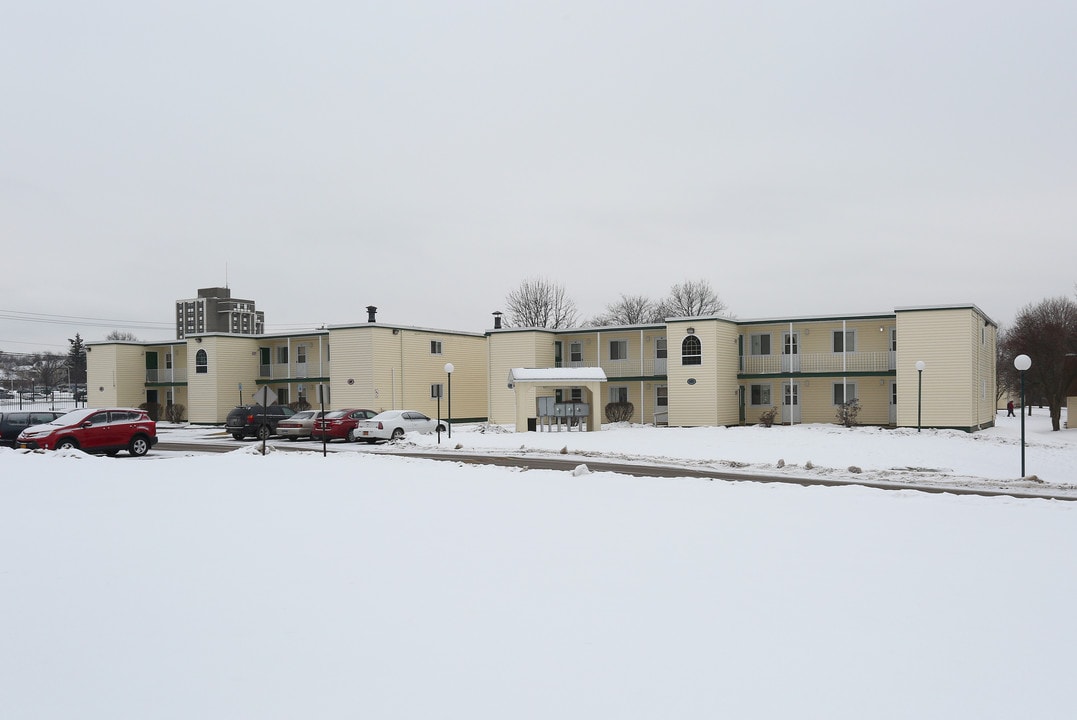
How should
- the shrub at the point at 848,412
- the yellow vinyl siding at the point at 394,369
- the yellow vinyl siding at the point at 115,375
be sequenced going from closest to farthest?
the shrub at the point at 848,412 → the yellow vinyl siding at the point at 394,369 → the yellow vinyl siding at the point at 115,375

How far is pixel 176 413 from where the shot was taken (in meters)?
51.8

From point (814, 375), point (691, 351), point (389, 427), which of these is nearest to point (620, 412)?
point (691, 351)

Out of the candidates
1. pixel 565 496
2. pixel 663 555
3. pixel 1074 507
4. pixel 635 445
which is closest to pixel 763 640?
pixel 663 555

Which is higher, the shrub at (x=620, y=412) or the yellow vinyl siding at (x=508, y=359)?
the yellow vinyl siding at (x=508, y=359)

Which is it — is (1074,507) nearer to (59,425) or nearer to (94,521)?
(94,521)

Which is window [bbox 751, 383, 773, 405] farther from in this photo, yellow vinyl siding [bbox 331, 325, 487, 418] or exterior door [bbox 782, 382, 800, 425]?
yellow vinyl siding [bbox 331, 325, 487, 418]

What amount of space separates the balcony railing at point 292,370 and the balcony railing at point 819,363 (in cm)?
2383

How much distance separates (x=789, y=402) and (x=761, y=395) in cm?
138

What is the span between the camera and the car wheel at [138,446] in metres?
26.8

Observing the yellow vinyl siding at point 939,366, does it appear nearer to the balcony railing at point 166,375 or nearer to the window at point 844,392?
the window at point 844,392

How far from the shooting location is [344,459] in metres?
23.1


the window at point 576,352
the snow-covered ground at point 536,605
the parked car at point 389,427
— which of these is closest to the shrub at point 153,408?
the parked car at point 389,427

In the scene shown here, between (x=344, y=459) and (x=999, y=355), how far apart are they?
73366 mm

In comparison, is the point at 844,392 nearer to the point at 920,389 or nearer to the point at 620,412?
the point at 920,389
